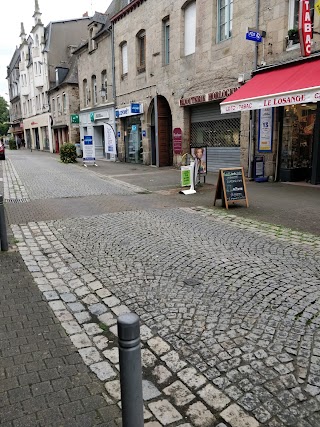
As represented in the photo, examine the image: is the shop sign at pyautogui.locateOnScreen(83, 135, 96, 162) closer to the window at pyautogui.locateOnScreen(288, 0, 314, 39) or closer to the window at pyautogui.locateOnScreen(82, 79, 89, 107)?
the window at pyautogui.locateOnScreen(82, 79, 89, 107)

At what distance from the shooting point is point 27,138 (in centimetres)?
5500

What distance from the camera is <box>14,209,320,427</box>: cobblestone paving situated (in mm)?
2494

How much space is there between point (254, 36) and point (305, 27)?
84.0 inches

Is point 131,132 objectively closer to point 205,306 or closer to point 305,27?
point 305,27

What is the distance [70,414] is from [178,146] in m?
14.0

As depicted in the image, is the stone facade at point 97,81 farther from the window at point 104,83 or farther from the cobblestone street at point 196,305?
the cobblestone street at point 196,305

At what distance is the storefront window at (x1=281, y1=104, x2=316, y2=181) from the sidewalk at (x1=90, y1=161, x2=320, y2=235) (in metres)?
0.87

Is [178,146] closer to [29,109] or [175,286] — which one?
[175,286]

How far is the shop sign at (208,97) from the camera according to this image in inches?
564

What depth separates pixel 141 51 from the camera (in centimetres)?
2127

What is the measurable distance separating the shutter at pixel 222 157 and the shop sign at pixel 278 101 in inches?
115

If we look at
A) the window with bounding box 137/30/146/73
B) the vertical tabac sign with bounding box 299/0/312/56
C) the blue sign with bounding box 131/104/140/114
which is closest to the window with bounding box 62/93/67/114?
the window with bounding box 137/30/146/73

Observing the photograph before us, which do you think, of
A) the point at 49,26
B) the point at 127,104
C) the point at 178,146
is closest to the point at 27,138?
the point at 49,26

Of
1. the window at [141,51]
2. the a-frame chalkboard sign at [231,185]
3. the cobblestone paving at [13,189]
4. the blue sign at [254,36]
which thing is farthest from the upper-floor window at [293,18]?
the window at [141,51]
